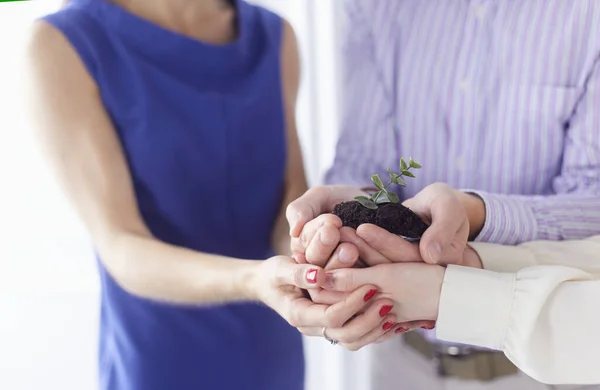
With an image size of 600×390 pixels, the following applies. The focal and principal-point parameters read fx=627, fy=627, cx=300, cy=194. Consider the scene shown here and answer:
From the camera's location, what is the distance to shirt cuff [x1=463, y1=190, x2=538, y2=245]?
19.2 inches

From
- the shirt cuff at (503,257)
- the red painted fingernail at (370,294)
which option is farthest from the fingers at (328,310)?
the shirt cuff at (503,257)

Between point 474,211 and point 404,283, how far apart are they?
0.11m

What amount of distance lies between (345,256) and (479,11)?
26 centimetres

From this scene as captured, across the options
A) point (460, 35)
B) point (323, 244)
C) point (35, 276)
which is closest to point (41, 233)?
point (35, 276)

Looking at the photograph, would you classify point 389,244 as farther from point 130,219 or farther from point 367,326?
point 130,219

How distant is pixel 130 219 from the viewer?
1.59 feet

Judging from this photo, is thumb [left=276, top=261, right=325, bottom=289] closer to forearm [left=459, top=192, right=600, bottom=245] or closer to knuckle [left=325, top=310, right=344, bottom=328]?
knuckle [left=325, top=310, right=344, bottom=328]

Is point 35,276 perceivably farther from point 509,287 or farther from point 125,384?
point 509,287

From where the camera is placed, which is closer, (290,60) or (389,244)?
(389,244)

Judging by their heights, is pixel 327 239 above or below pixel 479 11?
below

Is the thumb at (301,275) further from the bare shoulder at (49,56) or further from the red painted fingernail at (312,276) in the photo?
the bare shoulder at (49,56)

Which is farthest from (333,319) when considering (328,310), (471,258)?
(471,258)

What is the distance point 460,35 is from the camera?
0.53 m

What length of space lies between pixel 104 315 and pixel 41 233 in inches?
3.8
